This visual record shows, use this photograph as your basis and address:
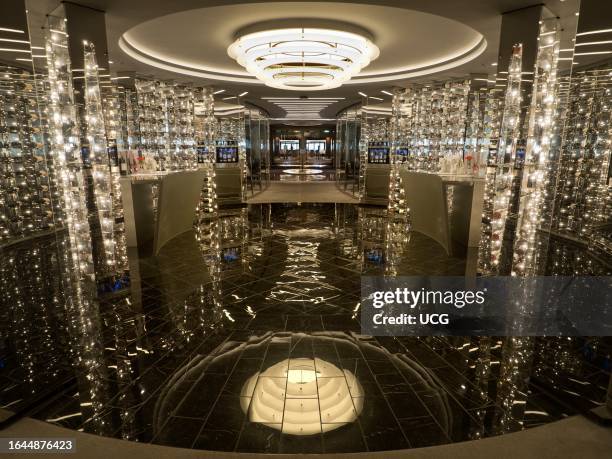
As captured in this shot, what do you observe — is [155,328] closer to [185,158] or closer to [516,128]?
[516,128]

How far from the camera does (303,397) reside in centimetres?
285

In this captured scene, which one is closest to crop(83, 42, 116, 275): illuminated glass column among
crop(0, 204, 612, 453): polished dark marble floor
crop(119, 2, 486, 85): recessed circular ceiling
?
crop(0, 204, 612, 453): polished dark marble floor

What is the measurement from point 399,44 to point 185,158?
23.4 feet

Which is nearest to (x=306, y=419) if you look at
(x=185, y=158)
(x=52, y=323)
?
(x=52, y=323)

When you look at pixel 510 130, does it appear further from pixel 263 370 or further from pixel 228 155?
Result: pixel 228 155

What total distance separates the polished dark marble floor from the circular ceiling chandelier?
3753 millimetres

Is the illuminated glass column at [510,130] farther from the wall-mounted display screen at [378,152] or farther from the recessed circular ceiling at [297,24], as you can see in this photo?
the wall-mounted display screen at [378,152]

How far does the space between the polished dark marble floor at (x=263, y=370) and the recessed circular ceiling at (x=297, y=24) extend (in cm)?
417

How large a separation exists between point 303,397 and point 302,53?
18.4 ft

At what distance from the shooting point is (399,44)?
24.7ft

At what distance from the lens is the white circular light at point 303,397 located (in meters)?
2.58

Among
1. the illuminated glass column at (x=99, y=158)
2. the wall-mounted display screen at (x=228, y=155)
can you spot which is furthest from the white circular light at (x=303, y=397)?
the wall-mounted display screen at (x=228, y=155)

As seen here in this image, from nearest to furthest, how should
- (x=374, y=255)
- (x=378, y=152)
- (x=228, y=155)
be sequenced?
1. (x=374, y=255)
2. (x=228, y=155)
3. (x=378, y=152)

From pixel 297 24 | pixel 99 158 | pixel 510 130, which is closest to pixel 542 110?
pixel 510 130
